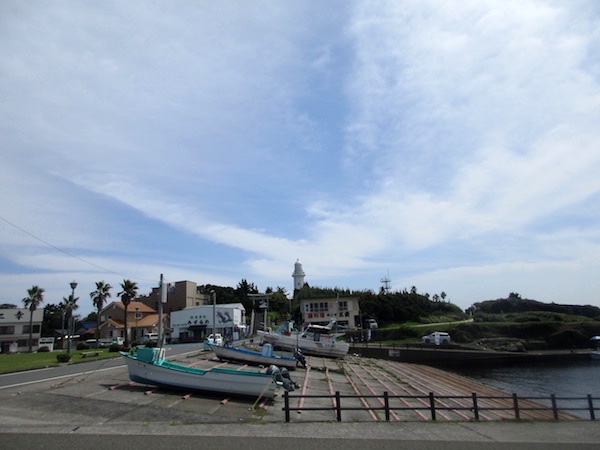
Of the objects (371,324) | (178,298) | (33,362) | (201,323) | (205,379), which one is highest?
(178,298)

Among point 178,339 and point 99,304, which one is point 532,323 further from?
point 99,304

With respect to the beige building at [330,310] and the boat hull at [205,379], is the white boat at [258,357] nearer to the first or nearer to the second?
the boat hull at [205,379]

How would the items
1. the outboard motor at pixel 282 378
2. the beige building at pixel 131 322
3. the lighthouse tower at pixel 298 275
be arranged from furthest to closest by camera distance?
the lighthouse tower at pixel 298 275 → the beige building at pixel 131 322 → the outboard motor at pixel 282 378

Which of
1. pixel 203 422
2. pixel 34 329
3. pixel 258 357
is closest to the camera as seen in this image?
pixel 203 422

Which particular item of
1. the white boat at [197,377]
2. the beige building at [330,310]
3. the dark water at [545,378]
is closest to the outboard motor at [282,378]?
the white boat at [197,377]

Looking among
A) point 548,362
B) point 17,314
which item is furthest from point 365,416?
point 17,314

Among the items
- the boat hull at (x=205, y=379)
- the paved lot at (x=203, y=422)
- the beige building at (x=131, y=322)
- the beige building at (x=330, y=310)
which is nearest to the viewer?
the paved lot at (x=203, y=422)

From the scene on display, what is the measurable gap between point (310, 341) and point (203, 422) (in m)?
A: 27.0

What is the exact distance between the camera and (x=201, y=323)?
2557 inches

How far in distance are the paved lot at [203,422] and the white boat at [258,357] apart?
27.0 feet

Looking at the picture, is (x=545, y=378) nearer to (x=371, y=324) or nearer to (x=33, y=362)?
(x=371, y=324)

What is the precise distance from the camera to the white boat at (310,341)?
38.1 m

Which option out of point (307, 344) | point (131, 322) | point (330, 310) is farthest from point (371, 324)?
point (131, 322)

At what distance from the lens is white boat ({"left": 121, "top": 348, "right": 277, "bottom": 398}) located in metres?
16.3
